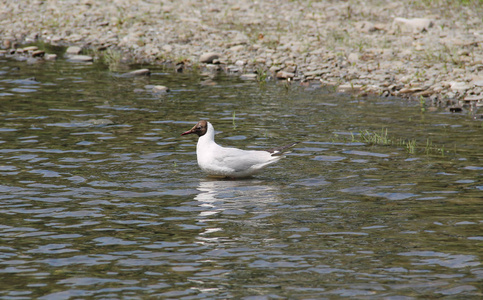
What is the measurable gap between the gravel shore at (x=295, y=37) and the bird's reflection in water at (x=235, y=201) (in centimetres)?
871

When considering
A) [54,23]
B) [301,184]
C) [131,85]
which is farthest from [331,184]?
[54,23]

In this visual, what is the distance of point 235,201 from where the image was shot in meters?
11.3

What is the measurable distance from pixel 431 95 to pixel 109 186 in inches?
438

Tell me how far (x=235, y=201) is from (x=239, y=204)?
0.71ft

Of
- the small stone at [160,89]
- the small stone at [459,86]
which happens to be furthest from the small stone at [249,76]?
the small stone at [459,86]

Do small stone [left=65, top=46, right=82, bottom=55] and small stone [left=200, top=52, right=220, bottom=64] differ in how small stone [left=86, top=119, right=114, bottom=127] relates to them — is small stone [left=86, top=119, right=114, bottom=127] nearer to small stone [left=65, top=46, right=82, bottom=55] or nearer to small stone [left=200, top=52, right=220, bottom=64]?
small stone [left=200, top=52, right=220, bottom=64]

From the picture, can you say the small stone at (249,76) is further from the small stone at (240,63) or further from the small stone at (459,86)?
the small stone at (459,86)

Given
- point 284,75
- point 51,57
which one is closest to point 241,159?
point 284,75

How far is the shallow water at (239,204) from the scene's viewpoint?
8102 mm

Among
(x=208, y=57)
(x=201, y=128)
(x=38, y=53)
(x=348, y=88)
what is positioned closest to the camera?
(x=201, y=128)

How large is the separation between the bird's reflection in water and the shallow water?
0.15 ft

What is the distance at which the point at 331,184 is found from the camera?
12070 millimetres

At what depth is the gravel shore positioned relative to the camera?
21.1 m

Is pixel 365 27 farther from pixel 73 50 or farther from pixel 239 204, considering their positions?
pixel 239 204
